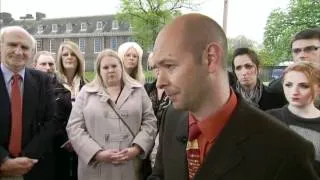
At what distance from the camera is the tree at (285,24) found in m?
13.5

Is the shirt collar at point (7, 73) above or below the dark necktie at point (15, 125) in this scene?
above

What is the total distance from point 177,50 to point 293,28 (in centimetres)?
1432

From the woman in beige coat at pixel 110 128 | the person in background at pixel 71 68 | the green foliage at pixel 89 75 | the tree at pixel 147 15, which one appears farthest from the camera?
the tree at pixel 147 15

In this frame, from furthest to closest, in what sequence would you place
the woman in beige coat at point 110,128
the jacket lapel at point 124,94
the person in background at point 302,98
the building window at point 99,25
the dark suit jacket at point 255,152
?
the building window at point 99,25 < the jacket lapel at point 124,94 < the woman in beige coat at point 110,128 < the person in background at point 302,98 < the dark suit jacket at point 255,152

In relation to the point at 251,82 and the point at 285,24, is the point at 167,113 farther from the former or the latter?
the point at 285,24

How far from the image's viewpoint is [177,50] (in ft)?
3.68

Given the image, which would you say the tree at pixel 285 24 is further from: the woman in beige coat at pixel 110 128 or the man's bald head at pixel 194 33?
the man's bald head at pixel 194 33

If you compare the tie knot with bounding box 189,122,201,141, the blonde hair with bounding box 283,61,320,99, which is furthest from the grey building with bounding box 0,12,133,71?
the tie knot with bounding box 189,122,201,141

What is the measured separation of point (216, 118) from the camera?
1.18 m

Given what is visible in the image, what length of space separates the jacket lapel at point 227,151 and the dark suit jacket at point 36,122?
5.87ft

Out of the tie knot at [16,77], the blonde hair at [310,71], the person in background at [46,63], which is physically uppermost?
the person in background at [46,63]

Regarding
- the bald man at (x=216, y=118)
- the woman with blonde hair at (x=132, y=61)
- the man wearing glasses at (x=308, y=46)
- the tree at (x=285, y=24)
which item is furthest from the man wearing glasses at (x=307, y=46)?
the tree at (x=285, y=24)

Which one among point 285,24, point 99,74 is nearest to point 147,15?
point 285,24

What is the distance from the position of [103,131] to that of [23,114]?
600 mm
